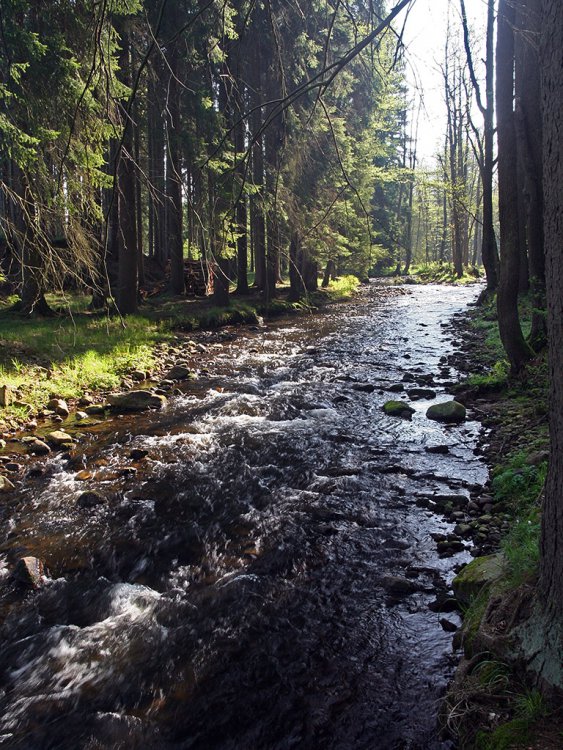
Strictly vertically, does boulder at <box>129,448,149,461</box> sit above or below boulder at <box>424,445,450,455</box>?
below

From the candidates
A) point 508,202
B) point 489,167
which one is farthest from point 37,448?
point 489,167

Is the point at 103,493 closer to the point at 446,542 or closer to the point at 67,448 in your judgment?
the point at 67,448

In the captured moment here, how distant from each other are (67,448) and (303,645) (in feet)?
17.2

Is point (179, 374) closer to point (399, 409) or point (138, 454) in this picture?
point (138, 454)

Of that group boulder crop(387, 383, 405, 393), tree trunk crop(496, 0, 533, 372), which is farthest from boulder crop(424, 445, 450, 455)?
boulder crop(387, 383, 405, 393)

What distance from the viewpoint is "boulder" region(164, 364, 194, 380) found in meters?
11.9

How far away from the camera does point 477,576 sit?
13.0ft

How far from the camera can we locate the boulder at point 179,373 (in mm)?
11852

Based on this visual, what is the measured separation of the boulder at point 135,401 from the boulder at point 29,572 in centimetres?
488

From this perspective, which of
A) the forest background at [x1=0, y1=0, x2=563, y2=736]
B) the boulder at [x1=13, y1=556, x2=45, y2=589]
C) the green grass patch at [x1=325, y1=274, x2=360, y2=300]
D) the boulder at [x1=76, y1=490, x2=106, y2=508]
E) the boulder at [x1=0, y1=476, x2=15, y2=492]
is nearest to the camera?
the forest background at [x1=0, y1=0, x2=563, y2=736]

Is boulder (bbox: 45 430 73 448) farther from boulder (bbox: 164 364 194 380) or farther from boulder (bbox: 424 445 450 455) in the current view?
boulder (bbox: 424 445 450 455)

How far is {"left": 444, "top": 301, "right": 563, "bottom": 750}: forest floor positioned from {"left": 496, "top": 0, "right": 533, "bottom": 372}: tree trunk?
587 millimetres

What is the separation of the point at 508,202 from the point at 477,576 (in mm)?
7050

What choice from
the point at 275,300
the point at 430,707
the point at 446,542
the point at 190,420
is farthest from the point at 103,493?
the point at 275,300
